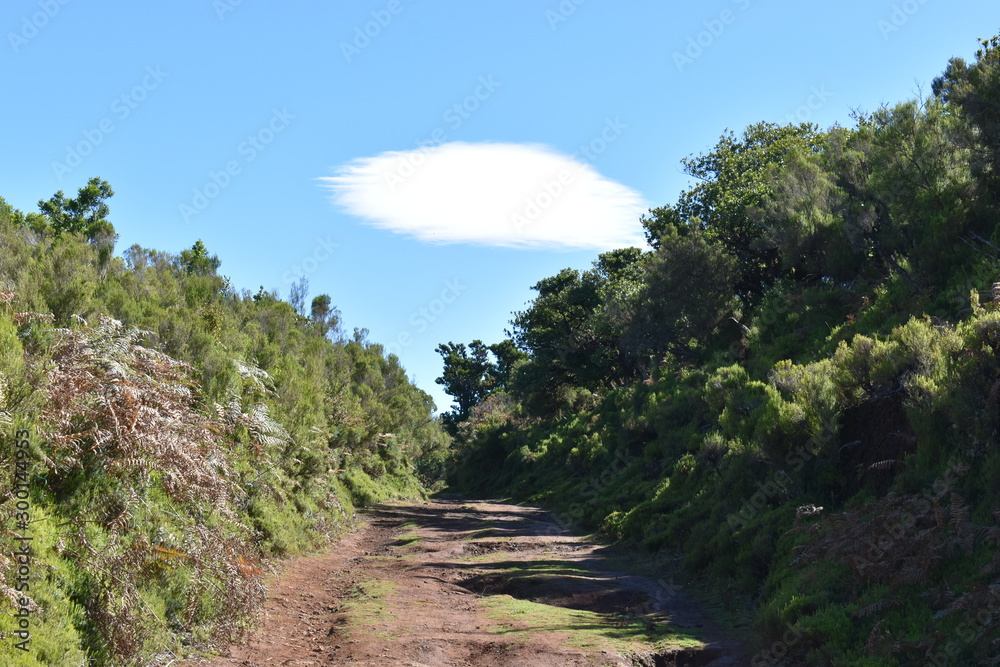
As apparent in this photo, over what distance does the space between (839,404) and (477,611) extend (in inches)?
238

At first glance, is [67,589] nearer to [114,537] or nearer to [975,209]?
[114,537]

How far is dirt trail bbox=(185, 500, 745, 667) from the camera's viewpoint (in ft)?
26.9

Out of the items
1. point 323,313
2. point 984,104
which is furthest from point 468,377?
point 984,104

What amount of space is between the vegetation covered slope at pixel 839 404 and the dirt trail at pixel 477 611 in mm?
1143

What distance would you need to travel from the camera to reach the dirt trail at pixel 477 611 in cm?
819

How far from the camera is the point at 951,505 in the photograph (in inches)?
302

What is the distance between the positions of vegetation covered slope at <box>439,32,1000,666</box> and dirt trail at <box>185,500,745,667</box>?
1.14 metres

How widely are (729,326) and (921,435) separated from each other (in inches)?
703

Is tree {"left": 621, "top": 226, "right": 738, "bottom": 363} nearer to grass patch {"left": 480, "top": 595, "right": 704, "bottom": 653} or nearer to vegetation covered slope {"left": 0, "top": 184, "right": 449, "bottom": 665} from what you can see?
vegetation covered slope {"left": 0, "top": 184, "right": 449, "bottom": 665}

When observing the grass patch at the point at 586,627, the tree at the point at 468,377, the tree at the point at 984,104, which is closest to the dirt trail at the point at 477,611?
the grass patch at the point at 586,627

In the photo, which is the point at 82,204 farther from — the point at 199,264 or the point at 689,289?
the point at 689,289

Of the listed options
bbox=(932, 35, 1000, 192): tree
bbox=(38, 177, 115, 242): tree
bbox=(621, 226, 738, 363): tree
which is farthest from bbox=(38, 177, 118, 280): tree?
bbox=(932, 35, 1000, 192): tree

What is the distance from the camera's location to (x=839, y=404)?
11484 millimetres

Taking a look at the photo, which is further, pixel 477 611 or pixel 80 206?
pixel 80 206
